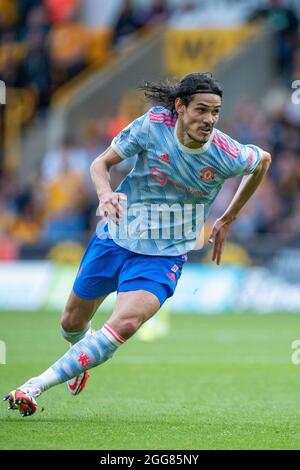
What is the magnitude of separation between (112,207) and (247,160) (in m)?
1.27

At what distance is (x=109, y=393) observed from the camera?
9.22 metres

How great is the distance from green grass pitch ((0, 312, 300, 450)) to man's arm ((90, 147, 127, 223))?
1.36m

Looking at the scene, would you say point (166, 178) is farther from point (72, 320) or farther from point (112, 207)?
point (72, 320)

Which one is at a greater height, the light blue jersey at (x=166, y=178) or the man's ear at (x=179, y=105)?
the man's ear at (x=179, y=105)

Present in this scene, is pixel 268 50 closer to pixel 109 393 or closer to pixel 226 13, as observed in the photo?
pixel 226 13

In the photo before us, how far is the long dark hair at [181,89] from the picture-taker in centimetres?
755

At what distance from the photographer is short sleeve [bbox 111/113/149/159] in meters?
7.62

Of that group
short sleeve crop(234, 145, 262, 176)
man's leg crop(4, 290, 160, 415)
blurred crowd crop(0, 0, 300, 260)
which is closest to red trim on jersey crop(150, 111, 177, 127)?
short sleeve crop(234, 145, 262, 176)

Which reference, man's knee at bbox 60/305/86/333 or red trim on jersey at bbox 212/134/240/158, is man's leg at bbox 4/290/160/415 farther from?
red trim on jersey at bbox 212/134/240/158

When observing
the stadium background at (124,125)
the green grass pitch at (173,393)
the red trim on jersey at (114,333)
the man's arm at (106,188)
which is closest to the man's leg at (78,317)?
the green grass pitch at (173,393)

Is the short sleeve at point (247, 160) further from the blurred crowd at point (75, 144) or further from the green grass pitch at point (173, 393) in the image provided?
the blurred crowd at point (75, 144)

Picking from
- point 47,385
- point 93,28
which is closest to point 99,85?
point 93,28

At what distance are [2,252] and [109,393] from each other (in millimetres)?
9599

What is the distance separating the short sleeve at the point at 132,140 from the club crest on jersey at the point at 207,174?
1.41 ft
